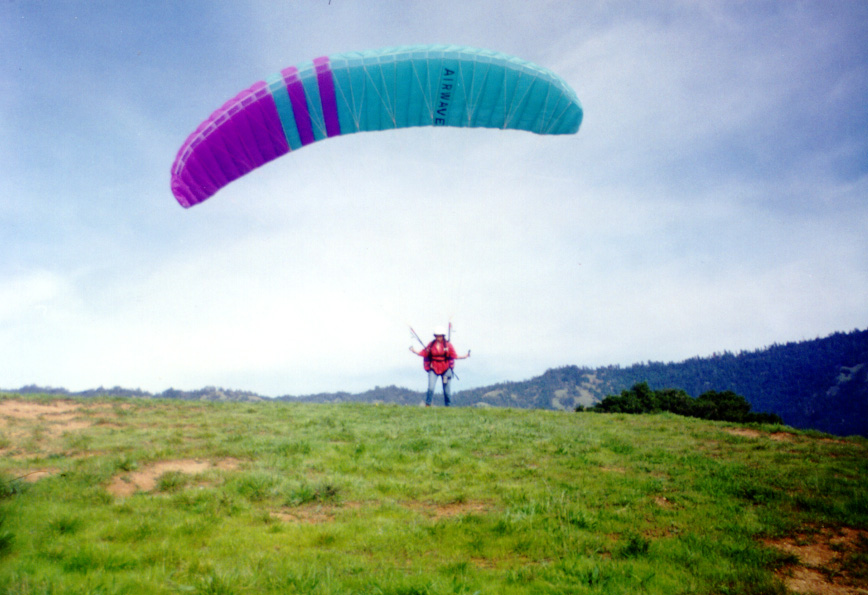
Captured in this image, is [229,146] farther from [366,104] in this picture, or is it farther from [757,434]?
[757,434]

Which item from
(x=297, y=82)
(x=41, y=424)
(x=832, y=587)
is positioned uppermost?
(x=297, y=82)

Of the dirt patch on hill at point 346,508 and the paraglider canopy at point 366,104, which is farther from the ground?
the paraglider canopy at point 366,104

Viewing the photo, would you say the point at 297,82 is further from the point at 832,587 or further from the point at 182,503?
the point at 832,587

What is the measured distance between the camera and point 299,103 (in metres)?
14.4

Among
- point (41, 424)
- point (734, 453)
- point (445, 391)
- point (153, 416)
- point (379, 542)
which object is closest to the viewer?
point (379, 542)

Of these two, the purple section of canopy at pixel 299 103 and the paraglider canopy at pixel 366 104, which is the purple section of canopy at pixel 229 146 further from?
the purple section of canopy at pixel 299 103

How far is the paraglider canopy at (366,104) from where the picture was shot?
45.5 ft

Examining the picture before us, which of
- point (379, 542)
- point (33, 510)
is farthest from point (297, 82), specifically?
point (379, 542)

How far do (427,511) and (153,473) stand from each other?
5.64m

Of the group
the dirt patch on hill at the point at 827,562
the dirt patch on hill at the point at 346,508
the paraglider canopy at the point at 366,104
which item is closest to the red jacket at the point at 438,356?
the paraglider canopy at the point at 366,104

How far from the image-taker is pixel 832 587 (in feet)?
15.9

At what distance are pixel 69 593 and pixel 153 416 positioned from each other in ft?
40.8

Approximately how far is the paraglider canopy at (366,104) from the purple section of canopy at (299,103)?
3cm

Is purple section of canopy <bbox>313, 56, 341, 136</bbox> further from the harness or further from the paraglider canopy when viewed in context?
the harness
